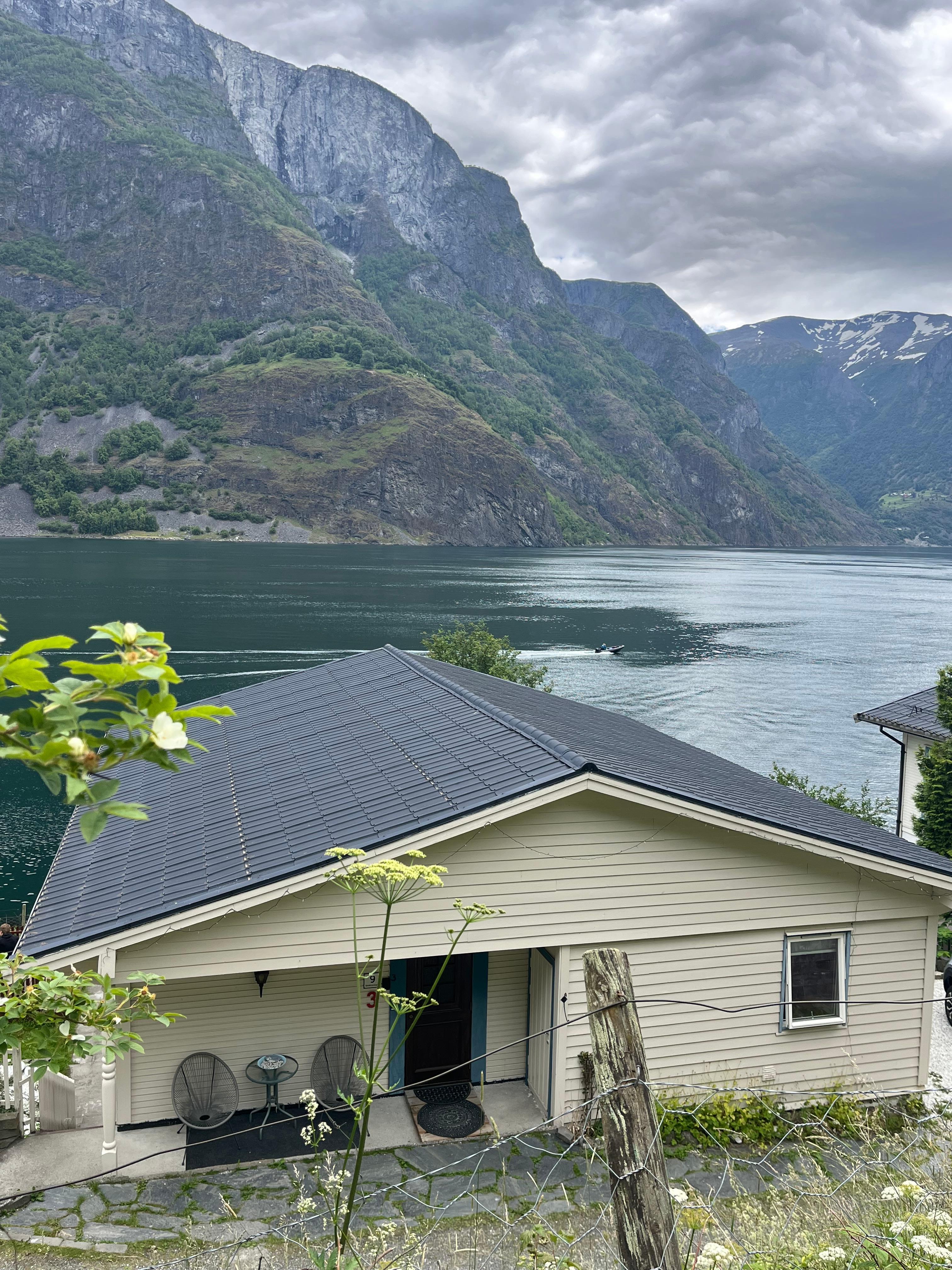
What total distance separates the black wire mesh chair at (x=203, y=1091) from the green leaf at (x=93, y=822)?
10.3 meters

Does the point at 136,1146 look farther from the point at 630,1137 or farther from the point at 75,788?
the point at 75,788

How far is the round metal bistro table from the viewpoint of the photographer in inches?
440

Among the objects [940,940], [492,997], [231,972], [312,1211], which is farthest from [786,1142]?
[940,940]

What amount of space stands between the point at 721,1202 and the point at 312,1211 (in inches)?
165

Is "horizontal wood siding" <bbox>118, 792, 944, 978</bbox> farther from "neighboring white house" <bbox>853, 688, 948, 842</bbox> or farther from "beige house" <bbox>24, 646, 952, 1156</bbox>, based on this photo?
"neighboring white house" <bbox>853, 688, 948, 842</bbox>

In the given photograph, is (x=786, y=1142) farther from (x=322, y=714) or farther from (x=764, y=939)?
(x=322, y=714)

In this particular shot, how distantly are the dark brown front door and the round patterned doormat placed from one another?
1.48ft

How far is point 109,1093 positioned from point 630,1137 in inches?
307

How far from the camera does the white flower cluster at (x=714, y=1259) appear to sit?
422 cm

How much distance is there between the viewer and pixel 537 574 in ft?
459

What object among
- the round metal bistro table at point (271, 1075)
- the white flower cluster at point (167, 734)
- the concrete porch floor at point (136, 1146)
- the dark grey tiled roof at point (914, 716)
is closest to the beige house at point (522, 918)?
the round metal bistro table at point (271, 1075)

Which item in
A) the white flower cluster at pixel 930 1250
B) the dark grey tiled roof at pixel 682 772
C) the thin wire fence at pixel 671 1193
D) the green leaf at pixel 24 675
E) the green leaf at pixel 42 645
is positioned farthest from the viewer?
the dark grey tiled roof at pixel 682 772

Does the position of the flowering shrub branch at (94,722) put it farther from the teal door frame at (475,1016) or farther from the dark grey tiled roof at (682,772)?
the teal door frame at (475,1016)

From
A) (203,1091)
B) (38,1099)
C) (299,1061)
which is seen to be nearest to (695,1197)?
(299,1061)
